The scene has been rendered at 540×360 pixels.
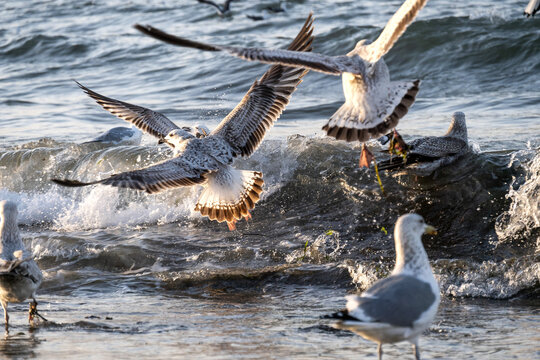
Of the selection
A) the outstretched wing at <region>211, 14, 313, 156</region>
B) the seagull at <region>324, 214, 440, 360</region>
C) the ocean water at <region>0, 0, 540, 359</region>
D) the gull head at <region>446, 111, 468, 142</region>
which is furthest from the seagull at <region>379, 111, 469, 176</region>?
the seagull at <region>324, 214, 440, 360</region>

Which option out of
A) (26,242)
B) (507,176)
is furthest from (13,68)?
(507,176)

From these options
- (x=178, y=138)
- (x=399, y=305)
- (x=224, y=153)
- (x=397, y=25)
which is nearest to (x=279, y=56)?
(x=397, y=25)

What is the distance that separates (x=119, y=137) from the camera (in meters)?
9.94

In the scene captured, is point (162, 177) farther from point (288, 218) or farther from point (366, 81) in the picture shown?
point (366, 81)

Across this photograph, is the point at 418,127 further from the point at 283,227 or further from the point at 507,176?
the point at 283,227

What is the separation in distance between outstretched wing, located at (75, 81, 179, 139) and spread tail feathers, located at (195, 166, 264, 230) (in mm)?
1013

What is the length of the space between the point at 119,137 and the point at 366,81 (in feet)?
15.0

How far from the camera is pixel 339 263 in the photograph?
620 centimetres

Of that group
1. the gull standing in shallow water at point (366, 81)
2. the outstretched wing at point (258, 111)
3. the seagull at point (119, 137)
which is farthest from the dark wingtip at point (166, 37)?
the seagull at point (119, 137)

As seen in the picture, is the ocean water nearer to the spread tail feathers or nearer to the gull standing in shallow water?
the spread tail feathers

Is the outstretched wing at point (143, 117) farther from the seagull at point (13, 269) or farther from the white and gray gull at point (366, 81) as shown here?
the seagull at point (13, 269)

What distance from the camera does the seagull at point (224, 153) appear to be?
6531mm

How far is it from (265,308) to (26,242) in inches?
123

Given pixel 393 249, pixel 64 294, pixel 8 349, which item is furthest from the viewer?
pixel 393 249
